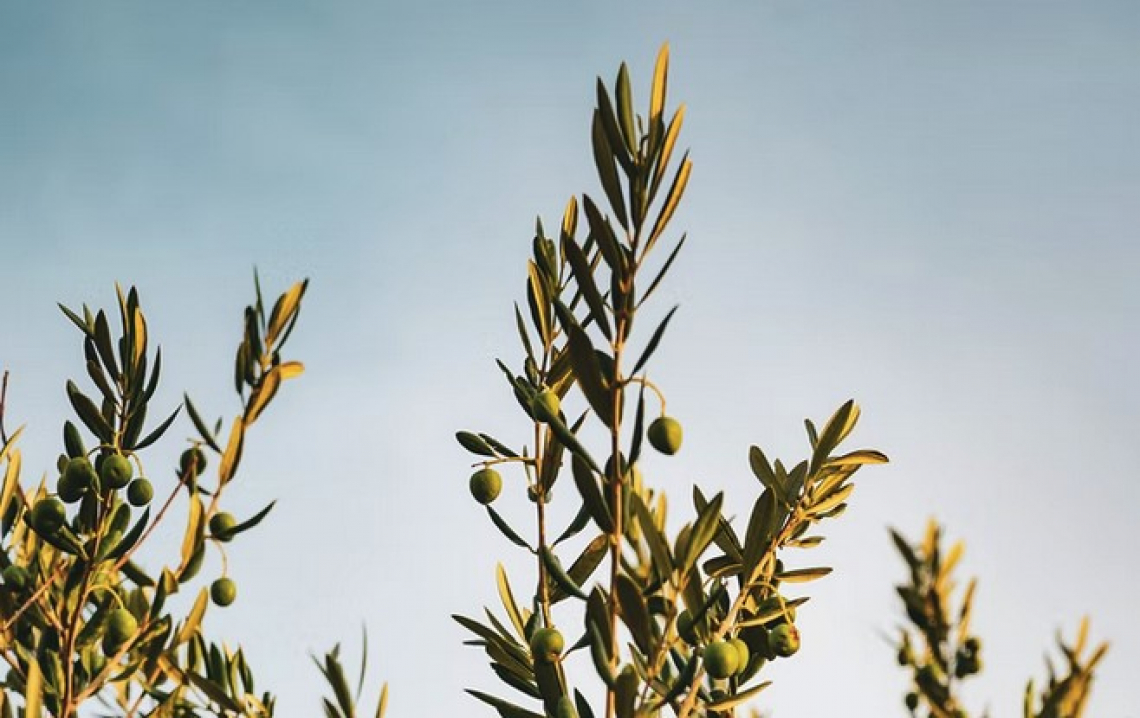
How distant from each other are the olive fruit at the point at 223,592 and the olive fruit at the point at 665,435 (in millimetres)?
1064

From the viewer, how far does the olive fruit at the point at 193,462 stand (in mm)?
2105

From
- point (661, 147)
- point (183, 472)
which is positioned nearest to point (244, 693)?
point (183, 472)

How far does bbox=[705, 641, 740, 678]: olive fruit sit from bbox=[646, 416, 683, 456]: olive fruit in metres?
0.38

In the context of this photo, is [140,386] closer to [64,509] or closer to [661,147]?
[64,509]

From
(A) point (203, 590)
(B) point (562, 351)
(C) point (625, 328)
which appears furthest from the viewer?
(B) point (562, 351)

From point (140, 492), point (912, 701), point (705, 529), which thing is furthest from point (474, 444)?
point (912, 701)

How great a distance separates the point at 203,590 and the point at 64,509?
32 cm

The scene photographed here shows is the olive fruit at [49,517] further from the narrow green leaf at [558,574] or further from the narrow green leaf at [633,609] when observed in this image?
the narrow green leaf at [633,609]

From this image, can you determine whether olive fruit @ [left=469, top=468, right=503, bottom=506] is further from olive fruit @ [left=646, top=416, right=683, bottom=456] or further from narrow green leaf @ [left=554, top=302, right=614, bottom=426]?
narrow green leaf @ [left=554, top=302, right=614, bottom=426]

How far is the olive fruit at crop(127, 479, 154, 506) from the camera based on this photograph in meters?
2.54

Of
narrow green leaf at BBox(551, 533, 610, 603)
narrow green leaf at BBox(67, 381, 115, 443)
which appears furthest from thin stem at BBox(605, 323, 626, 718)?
narrow green leaf at BBox(67, 381, 115, 443)

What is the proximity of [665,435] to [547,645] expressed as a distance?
484 mm

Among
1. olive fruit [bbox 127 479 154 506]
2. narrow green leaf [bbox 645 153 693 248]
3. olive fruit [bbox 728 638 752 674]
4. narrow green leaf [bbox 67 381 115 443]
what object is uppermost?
narrow green leaf [bbox 645 153 693 248]

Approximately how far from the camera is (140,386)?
94.4 inches
